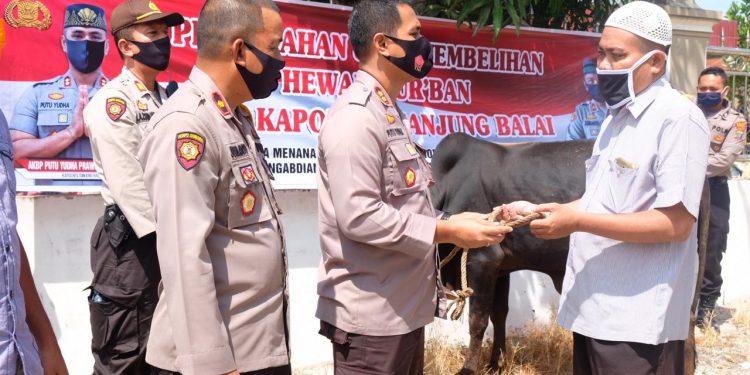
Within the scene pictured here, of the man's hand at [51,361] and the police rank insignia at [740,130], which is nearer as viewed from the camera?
the man's hand at [51,361]

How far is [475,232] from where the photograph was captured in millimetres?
2471

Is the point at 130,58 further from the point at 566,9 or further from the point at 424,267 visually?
the point at 566,9

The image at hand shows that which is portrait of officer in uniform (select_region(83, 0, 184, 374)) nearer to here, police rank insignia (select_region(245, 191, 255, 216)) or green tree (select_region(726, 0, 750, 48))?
police rank insignia (select_region(245, 191, 255, 216))

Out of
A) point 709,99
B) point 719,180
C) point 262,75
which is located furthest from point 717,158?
point 262,75

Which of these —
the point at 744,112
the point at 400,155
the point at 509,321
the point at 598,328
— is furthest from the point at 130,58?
the point at 744,112

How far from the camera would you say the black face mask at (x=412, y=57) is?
2662mm

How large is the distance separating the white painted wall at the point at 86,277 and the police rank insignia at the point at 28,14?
0.96 meters

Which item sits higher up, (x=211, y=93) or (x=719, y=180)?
(x=211, y=93)

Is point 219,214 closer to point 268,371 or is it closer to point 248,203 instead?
point 248,203

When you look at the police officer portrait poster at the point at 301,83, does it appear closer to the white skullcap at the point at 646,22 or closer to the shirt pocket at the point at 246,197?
the shirt pocket at the point at 246,197

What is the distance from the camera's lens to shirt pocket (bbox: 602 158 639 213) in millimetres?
2504

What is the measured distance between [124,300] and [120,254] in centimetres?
19

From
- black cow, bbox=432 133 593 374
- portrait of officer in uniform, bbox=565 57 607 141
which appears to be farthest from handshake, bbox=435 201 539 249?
portrait of officer in uniform, bbox=565 57 607 141

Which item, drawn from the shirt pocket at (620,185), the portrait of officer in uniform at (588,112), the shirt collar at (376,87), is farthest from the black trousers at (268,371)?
the portrait of officer in uniform at (588,112)
